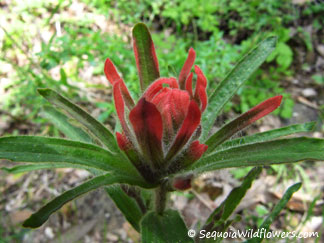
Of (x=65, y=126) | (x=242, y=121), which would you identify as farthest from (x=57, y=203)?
(x=242, y=121)

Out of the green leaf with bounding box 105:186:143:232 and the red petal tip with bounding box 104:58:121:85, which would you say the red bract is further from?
the green leaf with bounding box 105:186:143:232

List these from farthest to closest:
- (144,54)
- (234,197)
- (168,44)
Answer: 1. (168,44)
2. (234,197)
3. (144,54)

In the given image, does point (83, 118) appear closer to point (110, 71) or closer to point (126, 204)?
point (110, 71)

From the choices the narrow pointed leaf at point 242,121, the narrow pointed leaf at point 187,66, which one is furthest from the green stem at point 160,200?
the narrow pointed leaf at point 187,66

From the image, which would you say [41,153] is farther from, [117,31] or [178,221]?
[117,31]

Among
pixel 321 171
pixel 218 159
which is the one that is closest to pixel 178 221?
pixel 218 159

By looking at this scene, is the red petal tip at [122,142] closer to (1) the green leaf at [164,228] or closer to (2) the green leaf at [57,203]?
(2) the green leaf at [57,203]

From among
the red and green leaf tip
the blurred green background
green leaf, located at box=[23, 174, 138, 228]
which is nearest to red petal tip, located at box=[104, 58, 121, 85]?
the red and green leaf tip
